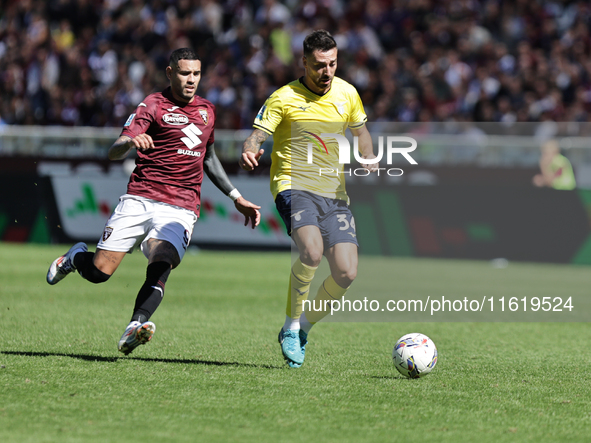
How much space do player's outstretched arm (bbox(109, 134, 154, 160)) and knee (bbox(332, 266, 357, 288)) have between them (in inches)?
62.5

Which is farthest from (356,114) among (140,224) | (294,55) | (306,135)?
(294,55)

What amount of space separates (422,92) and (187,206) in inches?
434

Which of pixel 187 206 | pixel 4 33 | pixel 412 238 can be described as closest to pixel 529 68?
pixel 412 238

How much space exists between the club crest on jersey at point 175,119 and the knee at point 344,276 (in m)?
1.61

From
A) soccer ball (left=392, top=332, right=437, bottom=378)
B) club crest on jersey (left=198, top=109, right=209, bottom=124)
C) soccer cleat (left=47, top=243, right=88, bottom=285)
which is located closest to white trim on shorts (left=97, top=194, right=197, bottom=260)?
soccer cleat (left=47, top=243, right=88, bottom=285)

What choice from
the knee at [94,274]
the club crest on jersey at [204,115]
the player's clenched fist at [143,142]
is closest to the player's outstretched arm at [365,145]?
the club crest on jersey at [204,115]

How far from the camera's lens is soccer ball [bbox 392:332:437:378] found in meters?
5.61

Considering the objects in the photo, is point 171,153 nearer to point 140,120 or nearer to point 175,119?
point 175,119

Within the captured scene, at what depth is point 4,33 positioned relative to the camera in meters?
21.8

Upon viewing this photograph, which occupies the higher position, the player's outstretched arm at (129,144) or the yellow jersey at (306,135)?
the yellow jersey at (306,135)

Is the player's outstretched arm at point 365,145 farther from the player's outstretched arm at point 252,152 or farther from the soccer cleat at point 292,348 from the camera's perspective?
the soccer cleat at point 292,348

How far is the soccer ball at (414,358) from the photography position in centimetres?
561

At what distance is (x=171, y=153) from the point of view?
20.9 ft

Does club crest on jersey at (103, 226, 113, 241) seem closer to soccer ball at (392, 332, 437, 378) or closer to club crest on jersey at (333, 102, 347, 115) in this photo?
club crest on jersey at (333, 102, 347, 115)
